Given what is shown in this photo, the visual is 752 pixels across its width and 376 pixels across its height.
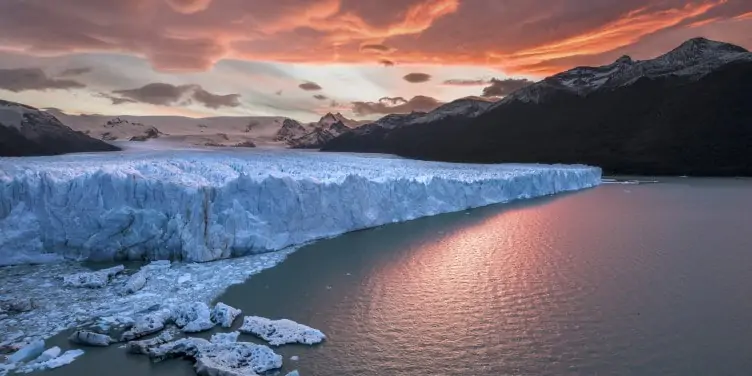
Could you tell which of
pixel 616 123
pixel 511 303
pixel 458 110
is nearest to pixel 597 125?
pixel 616 123

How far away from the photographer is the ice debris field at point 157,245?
6211mm

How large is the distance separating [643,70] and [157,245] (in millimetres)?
82711

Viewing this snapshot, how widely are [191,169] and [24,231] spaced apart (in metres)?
5.92

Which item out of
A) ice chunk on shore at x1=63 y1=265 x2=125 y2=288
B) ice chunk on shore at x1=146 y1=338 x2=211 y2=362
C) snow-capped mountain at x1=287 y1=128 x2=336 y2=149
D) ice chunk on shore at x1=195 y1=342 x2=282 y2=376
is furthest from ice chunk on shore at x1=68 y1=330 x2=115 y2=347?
snow-capped mountain at x1=287 y1=128 x2=336 y2=149

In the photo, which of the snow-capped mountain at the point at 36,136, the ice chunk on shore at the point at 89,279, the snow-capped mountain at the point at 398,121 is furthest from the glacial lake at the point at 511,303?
the snow-capped mountain at the point at 398,121

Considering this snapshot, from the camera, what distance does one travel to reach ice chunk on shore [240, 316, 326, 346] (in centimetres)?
618

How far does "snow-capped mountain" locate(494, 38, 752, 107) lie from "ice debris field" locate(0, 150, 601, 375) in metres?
70.2

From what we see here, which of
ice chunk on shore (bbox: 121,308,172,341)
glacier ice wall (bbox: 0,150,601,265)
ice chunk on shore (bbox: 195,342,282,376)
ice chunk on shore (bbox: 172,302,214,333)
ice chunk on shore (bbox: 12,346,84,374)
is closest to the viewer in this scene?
ice chunk on shore (bbox: 195,342,282,376)

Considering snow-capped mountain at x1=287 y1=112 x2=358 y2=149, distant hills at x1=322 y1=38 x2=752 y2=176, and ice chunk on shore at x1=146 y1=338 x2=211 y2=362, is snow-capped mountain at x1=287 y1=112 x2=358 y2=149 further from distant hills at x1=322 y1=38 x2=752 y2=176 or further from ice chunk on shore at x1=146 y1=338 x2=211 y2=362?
ice chunk on shore at x1=146 y1=338 x2=211 y2=362

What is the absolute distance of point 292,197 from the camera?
12.7m

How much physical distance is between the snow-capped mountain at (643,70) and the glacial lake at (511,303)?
65.2 metres

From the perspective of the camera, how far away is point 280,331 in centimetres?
641

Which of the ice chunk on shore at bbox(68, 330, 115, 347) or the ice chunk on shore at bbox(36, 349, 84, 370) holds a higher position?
the ice chunk on shore at bbox(68, 330, 115, 347)

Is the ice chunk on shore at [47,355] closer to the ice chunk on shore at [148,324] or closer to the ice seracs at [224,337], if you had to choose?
the ice chunk on shore at [148,324]
